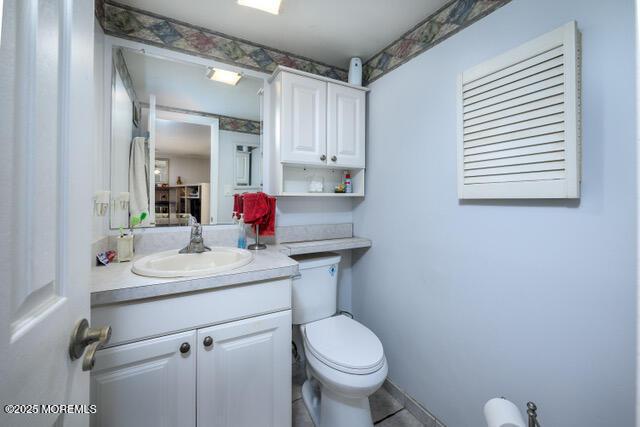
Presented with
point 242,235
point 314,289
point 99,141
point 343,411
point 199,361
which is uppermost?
point 99,141

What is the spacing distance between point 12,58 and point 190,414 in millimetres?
1238

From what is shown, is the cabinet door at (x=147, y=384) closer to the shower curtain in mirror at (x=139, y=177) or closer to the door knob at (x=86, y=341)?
the door knob at (x=86, y=341)

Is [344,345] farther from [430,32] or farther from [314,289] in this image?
[430,32]

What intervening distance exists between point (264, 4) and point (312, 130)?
26.5 inches

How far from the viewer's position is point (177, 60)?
153 cm

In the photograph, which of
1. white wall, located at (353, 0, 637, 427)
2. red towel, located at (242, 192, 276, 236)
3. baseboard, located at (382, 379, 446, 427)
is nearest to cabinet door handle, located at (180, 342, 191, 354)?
red towel, located at (242, 192, 276, 236)

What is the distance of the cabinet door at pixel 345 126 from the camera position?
1747 mm

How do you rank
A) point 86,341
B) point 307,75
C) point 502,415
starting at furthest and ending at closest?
point 307,75, point 502,415, point 86,341

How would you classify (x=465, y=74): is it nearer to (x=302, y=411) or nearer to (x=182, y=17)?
(x=182, y=17)

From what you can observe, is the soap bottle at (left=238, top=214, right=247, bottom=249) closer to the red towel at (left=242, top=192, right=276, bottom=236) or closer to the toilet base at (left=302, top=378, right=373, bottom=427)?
the red towel at (left=242, top=192, right=276, bottom=236)

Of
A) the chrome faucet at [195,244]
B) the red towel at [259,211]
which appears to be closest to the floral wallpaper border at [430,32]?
the red towel at [259,211]

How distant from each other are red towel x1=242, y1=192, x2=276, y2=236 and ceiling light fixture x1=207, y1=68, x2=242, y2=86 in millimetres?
730

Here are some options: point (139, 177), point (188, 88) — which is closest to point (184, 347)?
point (139, 177)

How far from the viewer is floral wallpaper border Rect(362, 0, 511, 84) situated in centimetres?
124
